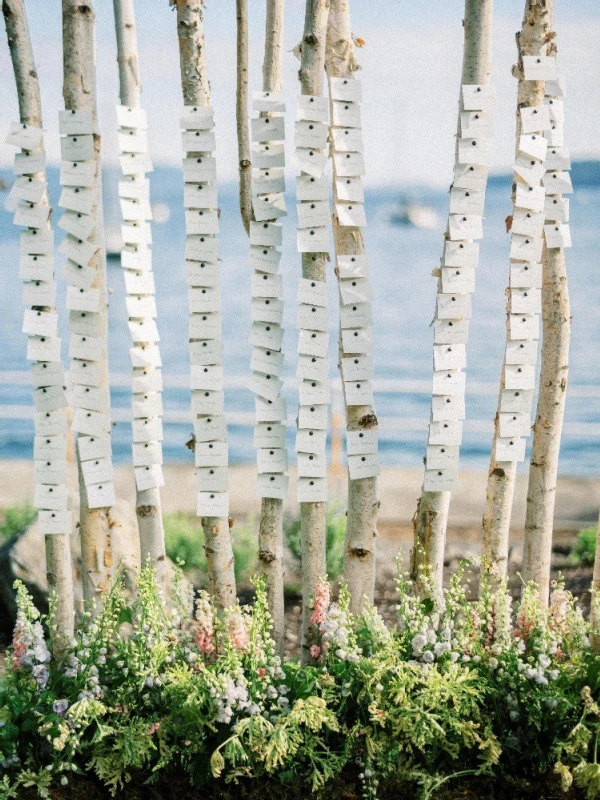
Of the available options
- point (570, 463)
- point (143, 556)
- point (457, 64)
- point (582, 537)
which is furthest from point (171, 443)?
point (143, 556)

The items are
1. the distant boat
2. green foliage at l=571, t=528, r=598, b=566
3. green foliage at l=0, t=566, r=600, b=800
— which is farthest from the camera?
the distant boat

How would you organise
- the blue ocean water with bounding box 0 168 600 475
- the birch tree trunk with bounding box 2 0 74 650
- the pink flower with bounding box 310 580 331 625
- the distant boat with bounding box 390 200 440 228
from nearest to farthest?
the birch tree trunk with bounding box 2 0 74 650 < the pink flower with bounding box 310 580 331 625 < the blue ocean water with bounding box 0 168 600 475 < the distant boat with bounding box 390 200 440 228

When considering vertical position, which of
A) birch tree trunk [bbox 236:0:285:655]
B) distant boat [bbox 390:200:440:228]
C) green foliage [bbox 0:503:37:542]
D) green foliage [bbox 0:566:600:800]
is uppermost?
distant boat [bbox 390:200:440:228]

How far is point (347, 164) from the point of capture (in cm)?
225

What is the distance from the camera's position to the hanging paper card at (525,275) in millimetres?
2273

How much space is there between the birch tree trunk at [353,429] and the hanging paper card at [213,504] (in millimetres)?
321

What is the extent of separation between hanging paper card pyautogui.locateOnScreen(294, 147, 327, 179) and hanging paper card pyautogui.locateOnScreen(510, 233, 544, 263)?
0.50m

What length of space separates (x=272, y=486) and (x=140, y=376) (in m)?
0.43

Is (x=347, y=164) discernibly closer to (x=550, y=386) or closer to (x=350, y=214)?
(x=350, y=214)

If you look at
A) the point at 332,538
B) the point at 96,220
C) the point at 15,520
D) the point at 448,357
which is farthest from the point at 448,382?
the point at 15,520

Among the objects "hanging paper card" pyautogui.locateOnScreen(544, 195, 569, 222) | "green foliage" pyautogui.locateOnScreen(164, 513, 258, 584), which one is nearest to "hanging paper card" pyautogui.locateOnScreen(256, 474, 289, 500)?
"hanging paper card" pyautogui.locateOnScreen(544, 195, 569, 222)

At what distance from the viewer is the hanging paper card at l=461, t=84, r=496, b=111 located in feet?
7.15

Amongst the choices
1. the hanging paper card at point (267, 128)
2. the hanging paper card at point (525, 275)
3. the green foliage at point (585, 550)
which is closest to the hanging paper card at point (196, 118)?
the hanging paper card at point (267, 128)

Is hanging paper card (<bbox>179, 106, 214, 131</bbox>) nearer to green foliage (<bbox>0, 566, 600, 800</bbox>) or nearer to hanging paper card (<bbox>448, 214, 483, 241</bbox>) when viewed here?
hanging paper card (<bbox>448, 214, 483, 241</bbox>)
